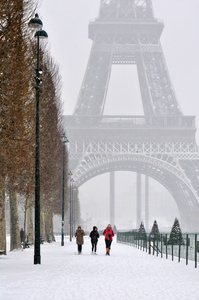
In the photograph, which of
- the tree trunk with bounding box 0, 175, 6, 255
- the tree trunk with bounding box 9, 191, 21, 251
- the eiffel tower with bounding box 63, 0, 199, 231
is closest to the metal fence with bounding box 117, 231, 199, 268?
the tree trunk with bounding box 0, 175, 6, 255

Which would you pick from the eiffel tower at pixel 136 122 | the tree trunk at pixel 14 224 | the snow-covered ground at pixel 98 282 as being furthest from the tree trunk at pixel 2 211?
the eiffel tower at pixel 136 122

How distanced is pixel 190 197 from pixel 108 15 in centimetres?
3673

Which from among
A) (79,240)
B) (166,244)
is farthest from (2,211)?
(166,244)

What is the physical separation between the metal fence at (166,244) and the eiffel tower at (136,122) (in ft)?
108

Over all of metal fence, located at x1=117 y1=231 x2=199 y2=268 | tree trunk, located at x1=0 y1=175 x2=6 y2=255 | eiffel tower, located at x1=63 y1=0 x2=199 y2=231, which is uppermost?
eiffel tower, located at x1=63 y1=0 x2=199 y2=231

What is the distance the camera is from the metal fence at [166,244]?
22234 mm

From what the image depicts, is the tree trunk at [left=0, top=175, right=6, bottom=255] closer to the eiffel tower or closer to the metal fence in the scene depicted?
the metal fence

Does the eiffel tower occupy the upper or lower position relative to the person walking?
upper

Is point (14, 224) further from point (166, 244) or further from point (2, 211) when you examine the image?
point (166, 244)

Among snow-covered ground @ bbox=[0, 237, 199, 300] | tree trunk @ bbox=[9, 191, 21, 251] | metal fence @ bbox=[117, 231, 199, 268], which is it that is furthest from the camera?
tree trunk @ bbox=[9, 191, 21, 251]

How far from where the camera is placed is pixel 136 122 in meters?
97.9

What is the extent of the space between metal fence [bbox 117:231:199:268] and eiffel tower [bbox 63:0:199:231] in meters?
32.9

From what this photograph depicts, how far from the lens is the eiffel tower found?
91625 mm

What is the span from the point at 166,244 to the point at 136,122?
7250 centimetres
